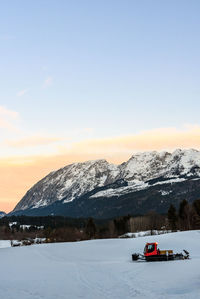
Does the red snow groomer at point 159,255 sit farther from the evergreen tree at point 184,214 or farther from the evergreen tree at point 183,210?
the evergreen tree at point 183,210

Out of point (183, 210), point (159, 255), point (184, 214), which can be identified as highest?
point (183, 210)

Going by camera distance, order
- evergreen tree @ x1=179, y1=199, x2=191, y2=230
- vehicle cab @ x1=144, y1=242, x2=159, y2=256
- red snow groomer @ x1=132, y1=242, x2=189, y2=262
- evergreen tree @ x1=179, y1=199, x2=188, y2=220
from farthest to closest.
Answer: evergreen tree @ x1=179, y1=199, x2=188, y2=220
evergreen tree @ x1=179, y1=199, x2=191, y2=230
vehicle cab @ x1=144, y1=242, x2=159, y2=256
red snow groomer @ x1=132, y1=242, x2=189, y2=262

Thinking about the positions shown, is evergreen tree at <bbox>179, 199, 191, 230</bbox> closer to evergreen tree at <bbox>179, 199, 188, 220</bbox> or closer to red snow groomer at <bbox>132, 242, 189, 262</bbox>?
evergreen tree at <bbox>179, 199, 188, 220</bbox>

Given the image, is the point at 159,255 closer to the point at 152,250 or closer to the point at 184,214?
the point at 152,250

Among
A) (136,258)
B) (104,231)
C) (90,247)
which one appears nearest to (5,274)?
(136,258)

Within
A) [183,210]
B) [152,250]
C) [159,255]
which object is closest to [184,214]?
[183,210]

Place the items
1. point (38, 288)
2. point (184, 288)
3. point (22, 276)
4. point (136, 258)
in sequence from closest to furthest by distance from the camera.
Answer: point (184, 288)
point (38, 288)
point (22, 276)
point (136, 258)

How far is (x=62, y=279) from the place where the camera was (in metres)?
34.0

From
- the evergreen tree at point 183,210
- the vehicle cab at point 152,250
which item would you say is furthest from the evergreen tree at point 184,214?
the vehicle cab at point 152,250

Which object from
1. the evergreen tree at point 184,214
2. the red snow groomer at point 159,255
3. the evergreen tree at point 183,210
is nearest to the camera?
the red snow groomer at point 159,255

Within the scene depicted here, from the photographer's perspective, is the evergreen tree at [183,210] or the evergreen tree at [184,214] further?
the evergreen tree at [183,210]

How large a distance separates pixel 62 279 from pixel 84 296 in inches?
408

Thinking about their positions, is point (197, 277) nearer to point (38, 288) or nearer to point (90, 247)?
point (38, 288)

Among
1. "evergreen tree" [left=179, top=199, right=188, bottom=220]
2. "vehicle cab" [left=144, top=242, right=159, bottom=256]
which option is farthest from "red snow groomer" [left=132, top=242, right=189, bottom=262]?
"evergreen tree" [left=179, top=199, right=188, bottom=220]
